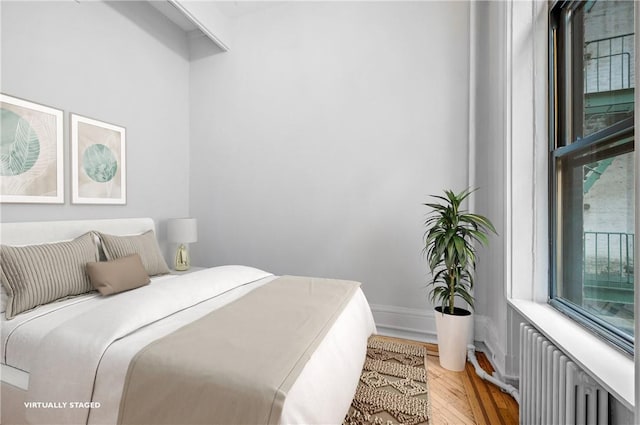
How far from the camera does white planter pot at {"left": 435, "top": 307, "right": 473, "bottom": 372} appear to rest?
2.06m

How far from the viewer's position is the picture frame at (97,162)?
90.6 inches

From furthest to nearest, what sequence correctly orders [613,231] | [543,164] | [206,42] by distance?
[206,42]
[543,164]
[613,231]

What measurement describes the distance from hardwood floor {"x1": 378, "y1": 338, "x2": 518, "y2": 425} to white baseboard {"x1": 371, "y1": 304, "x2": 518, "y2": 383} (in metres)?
0.31

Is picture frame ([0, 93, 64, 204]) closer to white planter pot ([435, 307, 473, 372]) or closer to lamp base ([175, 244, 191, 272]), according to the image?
lamp base ([175, 244, 191, 272])

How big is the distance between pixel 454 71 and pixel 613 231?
1892 mm

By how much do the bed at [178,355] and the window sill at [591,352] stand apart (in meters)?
0.90

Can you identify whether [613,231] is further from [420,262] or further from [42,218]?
[42,218]

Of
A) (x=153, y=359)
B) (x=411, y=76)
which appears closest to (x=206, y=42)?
(x=411, y=76)

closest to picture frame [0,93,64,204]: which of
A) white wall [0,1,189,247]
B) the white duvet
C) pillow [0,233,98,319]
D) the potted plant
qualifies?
white wall [0,1,189,247]

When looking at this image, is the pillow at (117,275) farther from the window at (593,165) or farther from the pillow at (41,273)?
the window at (593,165)

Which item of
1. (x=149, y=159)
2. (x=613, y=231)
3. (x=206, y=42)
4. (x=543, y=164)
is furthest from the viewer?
(x=206, y=42)

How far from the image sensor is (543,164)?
180 centimetres

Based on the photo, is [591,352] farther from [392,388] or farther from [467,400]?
[392,388]

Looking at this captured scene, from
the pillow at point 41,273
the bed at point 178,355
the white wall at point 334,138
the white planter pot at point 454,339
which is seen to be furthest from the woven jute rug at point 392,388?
the pillow at point 41,273
